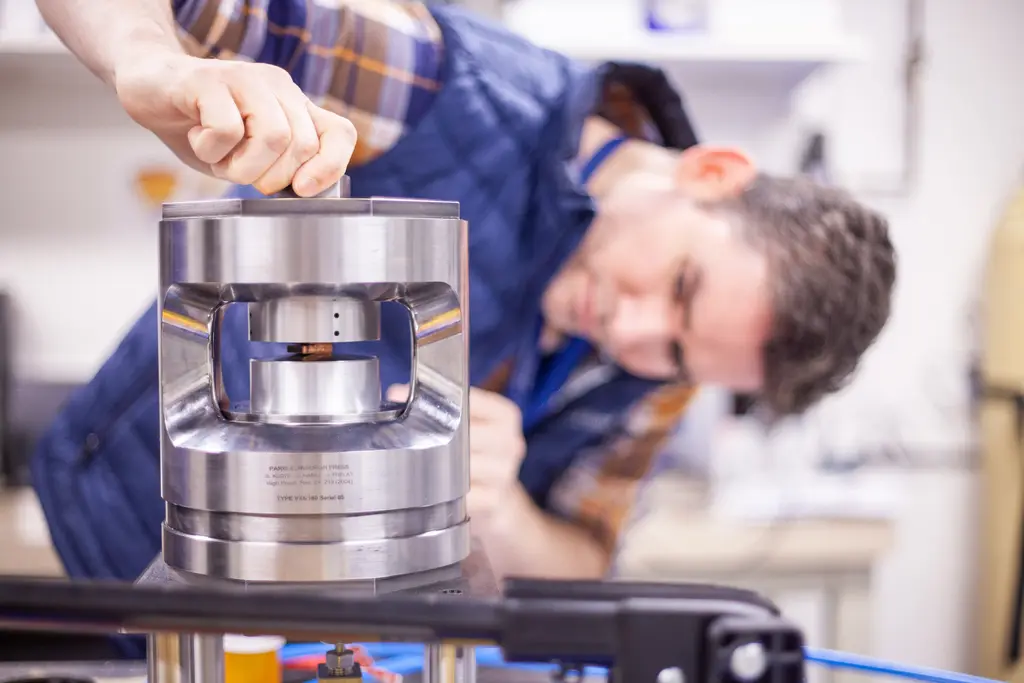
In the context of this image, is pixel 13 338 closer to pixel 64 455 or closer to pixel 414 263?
pixel 64 455

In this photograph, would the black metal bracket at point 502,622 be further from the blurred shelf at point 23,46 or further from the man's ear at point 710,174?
the blurred shelf at point 23,46

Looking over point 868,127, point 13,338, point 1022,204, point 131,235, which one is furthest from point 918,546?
point 13,338

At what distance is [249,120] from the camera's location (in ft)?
1.76

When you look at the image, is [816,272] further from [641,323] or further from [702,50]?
[702,50]

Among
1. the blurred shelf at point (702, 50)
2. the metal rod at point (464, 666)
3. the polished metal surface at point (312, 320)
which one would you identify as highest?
the blurred shelf at point (702, 50)

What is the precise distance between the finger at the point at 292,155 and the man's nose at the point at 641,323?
67cm

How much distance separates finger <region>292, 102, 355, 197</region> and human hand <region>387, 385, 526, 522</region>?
0.39 m

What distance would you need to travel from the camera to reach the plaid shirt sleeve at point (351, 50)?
2.43 feet

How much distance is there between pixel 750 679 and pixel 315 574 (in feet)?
0.69

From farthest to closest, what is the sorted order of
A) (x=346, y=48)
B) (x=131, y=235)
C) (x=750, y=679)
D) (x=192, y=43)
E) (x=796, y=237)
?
(x=131, y=235) < (x=796, y=237) < (x=346, y=48) < (x=192, y=43) < (x=750, y=679)

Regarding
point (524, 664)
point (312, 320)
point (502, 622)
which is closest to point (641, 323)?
point (524, 664)

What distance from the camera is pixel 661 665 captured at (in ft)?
1.22

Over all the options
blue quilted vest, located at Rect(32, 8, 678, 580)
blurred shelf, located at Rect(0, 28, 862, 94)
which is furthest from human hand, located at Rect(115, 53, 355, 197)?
blurred shelf, located at Rect(0, 28, 862, 94)

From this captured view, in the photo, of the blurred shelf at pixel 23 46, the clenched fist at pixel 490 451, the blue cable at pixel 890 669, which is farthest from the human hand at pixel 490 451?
the blurred shelf at pixel 23 46
